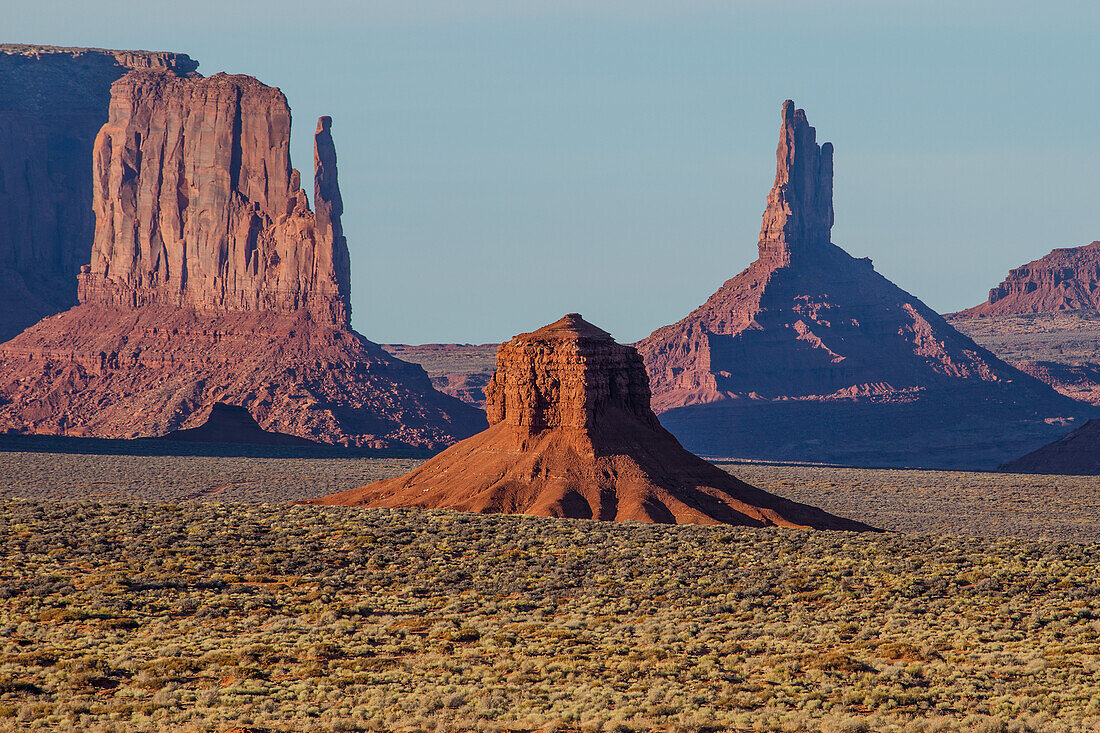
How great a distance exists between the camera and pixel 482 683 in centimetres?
3244

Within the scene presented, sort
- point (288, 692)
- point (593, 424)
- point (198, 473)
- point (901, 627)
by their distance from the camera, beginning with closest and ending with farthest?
point (288, 692) < point (901, 627) < point (593, 424) < point (198, 473)

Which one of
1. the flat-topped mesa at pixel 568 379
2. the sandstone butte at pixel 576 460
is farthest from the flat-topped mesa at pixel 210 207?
the sandstone butte at pixel 576 460

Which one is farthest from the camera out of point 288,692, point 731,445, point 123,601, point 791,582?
point 731,445

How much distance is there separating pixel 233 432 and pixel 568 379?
2818 inches

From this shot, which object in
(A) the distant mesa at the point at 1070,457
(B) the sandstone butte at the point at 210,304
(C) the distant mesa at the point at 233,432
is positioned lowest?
(A) the distant mesa at the point at 1070,457

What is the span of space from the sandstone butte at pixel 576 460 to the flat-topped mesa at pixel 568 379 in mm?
40

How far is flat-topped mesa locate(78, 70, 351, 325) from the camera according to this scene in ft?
519

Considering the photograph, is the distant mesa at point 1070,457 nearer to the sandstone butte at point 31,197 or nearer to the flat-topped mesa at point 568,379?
the flat-topped mesa at point 568,379

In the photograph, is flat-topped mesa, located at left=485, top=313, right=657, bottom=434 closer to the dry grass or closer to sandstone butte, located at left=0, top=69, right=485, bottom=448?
the dry grass

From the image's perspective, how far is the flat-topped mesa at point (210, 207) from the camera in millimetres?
158250

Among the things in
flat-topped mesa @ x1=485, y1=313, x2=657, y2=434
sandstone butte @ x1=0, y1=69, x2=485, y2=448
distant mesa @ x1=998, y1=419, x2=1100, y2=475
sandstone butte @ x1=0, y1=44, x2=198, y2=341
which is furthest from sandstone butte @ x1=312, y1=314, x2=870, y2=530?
sandstone butte @ x1=0, y1=44, x2=198, y2=341

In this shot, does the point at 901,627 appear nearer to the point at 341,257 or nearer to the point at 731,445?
the point at 341,257

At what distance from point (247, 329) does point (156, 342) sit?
9143 mm

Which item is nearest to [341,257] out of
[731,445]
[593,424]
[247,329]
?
[247,329]
